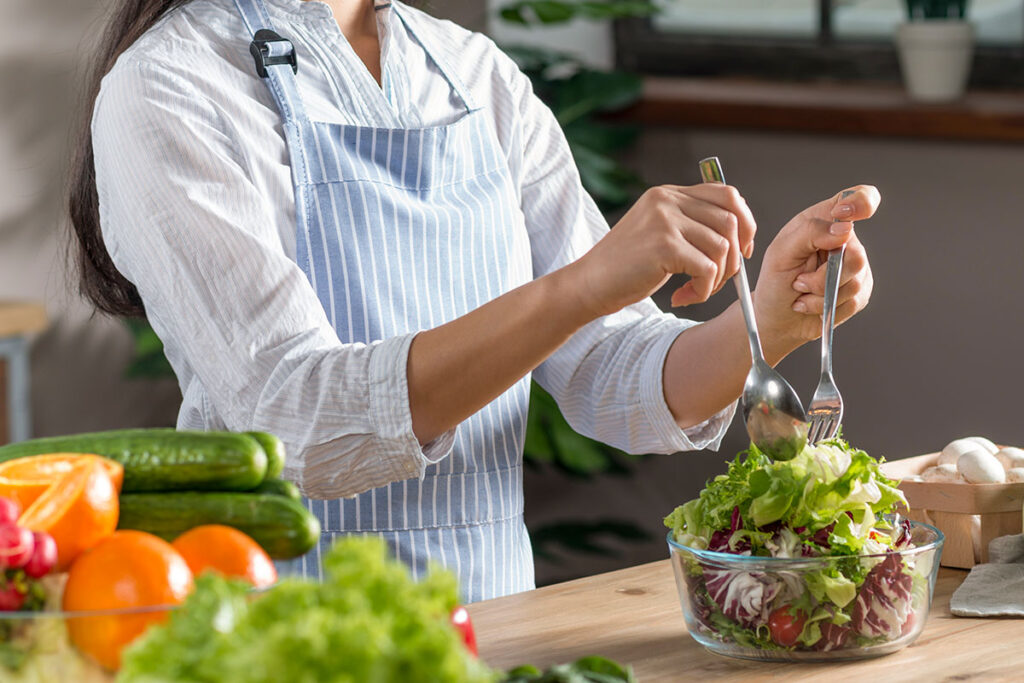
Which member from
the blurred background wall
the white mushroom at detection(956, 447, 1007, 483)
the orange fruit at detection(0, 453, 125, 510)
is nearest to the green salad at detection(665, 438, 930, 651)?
the white mushroom at detection(956, 447, 1007, 483)

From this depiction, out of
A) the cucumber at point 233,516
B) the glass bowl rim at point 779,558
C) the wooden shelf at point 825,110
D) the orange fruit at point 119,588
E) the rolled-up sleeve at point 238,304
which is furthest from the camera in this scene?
the wooden shelf at point 825,110

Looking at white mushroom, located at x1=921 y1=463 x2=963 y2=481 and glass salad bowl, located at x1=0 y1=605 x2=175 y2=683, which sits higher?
glass salad bowl, located at x1=0 y1=605 x2=175 y2=683

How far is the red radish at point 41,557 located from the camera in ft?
2.11

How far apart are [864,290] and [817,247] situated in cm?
8

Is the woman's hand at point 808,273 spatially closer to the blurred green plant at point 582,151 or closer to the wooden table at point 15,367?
the blurred green plant at point 582,151

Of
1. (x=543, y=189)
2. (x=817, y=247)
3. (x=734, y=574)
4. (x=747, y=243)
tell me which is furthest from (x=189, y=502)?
(x=543, y=189)

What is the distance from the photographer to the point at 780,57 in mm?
3072

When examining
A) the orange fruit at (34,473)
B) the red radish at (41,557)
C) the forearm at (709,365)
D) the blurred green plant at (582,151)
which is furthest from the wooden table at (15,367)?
the red radish at (41,557)

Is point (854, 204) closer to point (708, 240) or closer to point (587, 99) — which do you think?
point (708, 240)

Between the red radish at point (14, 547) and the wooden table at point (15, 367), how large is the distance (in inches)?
87.5

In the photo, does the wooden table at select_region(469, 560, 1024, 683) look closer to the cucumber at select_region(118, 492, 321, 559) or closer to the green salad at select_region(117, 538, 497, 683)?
the cucumber at select_region(118, 492, 321, 559)

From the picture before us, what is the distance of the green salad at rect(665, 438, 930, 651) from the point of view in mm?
965

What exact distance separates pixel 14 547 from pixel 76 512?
4cm

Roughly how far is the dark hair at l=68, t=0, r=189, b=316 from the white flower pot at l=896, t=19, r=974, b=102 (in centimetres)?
169
